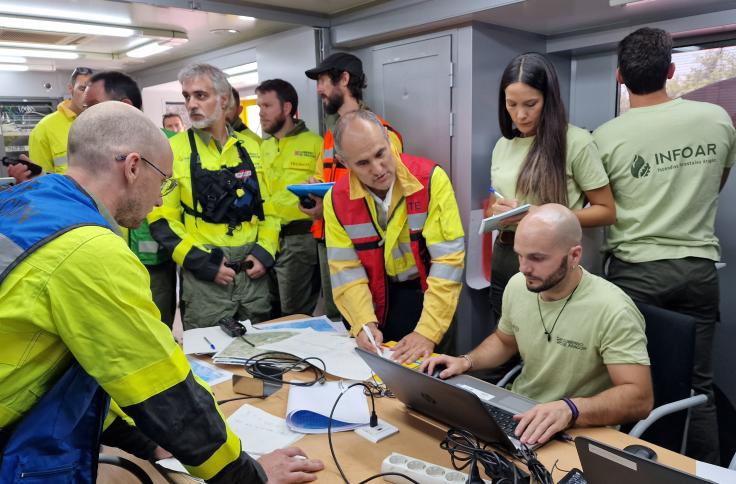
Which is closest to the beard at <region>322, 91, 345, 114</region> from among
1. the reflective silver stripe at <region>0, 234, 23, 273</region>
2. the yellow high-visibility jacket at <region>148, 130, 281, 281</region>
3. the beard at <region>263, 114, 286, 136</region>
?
the beard at <region>263, 114, 286, 136</region>

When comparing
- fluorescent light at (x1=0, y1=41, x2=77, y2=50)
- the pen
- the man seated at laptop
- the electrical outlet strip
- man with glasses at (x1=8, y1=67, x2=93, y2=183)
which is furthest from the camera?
fluorescent light at (x1=0, y1=41, x2=77, y2=50)

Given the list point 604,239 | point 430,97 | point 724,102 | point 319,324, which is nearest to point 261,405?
point 319,324

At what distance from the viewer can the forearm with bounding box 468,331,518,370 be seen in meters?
1.91

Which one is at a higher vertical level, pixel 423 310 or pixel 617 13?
pixel 617 13

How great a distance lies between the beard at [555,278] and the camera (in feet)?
5.68

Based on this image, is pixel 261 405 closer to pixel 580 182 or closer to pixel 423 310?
pixel 423 310

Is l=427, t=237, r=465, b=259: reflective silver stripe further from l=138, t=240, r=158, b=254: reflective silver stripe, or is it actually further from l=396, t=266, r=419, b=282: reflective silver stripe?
l=138, t=240, r=158, b=254: reflective silver stripe

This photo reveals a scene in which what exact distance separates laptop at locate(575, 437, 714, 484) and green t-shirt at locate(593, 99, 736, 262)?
4.75ft

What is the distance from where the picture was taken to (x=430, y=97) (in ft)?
10.6

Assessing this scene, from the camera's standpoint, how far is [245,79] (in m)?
5.87

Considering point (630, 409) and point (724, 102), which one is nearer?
point (630, 409)

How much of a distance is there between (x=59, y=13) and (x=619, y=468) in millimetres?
3663

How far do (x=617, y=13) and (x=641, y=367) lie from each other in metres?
2.00

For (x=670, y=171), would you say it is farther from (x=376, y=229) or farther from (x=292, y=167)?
(x=292, y=167)
